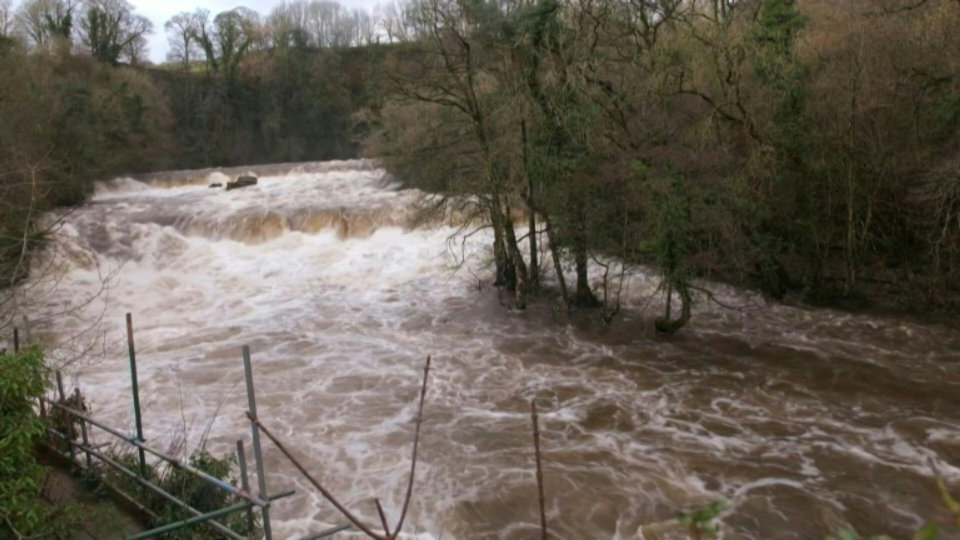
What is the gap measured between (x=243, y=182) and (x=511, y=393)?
81.1ft

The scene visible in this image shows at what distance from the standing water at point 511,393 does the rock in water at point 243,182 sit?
455 inches

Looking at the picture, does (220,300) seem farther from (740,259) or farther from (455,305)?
(740,259)

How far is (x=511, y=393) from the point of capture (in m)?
12.1

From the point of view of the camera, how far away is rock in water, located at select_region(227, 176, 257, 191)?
32875 millimetres

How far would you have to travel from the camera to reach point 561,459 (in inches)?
379

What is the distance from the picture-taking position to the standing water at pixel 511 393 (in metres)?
8.55

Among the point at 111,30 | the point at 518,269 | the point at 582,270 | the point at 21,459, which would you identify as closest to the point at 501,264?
the point at 518,269

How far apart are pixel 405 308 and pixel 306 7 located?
175ft

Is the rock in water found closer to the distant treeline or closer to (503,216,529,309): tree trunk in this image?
the distant treeline

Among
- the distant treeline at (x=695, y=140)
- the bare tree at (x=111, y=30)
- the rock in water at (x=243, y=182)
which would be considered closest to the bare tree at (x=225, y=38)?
the bare tree at (x=111, y=30)

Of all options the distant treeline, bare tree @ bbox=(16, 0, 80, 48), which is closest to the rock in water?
the distant treeline

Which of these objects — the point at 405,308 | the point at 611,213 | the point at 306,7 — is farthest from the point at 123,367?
the point at 306,7

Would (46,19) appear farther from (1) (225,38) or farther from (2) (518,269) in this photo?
(2) (518,269)

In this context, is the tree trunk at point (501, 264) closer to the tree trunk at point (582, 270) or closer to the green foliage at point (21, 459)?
the tree trunk at point (582, 270)
